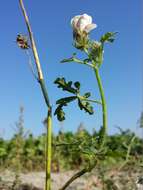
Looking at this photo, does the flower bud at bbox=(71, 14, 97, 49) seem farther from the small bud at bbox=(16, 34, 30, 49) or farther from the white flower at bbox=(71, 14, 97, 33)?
the small bud at bbox=(16, 34, 30, 49)

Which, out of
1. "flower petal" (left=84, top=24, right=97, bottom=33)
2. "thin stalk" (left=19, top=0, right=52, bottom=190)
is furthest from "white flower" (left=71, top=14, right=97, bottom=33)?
"thin stalk" (left=19, top=0, right=52, bottom=190)

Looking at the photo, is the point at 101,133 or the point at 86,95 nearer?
the point at 101,133

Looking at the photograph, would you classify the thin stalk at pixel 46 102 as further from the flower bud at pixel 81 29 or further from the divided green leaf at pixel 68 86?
the flower bud at pixel 81 29

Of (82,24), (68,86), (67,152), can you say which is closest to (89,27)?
(82,24)

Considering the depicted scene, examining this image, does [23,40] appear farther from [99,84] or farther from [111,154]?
[111,154]

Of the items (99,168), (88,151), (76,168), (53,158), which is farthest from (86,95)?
(76,168)

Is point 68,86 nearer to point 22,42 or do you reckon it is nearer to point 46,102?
point 46,102
